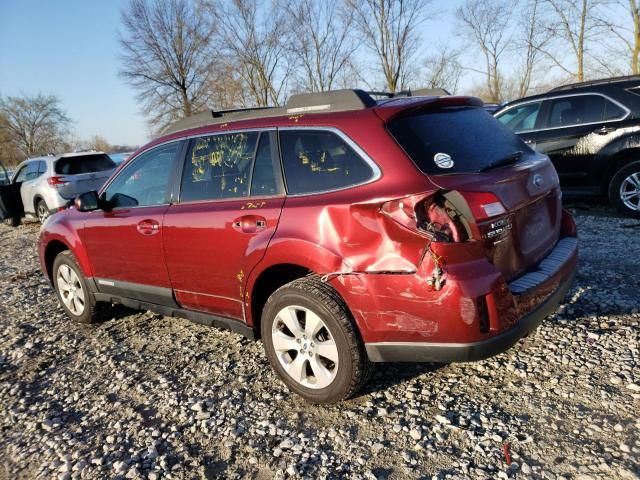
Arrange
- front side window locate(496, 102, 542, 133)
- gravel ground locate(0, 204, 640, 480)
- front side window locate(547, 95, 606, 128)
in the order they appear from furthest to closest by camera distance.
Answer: front side window locate(496, 102, 542, 133) → front side window locate(547, 95, 606, 128) → gravel ground locate(0, 204, 640, 480)

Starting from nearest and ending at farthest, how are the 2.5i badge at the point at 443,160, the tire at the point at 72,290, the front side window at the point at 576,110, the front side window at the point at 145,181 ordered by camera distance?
the 2.5i badge at the point at 443,160 < the front side window at the point at 145,181 < the tire at the point at 72,290 < the front side window at the point at 576,110

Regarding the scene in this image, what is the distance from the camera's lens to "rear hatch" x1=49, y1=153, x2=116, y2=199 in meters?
10.8

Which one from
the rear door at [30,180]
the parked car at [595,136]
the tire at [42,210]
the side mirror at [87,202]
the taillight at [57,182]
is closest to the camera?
the side mirror at [87,202]

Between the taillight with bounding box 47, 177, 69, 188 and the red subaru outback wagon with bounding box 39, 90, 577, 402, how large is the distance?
815cm

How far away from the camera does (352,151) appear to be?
273 cm

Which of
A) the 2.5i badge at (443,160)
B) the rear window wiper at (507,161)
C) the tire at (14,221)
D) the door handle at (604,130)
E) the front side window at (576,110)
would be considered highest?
the front side window at (576,110)

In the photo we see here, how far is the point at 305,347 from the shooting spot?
9.60ft

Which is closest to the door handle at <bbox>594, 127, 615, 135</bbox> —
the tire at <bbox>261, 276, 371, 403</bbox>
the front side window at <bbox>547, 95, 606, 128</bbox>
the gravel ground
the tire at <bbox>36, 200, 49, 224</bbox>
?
the front side window at <bbox>547, 95, 606, 128</bbox>

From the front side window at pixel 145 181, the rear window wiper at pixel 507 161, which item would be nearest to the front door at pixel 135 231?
the front side window at pixel 145 181

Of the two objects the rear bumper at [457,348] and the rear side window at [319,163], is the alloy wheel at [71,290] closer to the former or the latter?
the rear side window at [319,163]

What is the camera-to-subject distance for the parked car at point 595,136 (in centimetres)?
633

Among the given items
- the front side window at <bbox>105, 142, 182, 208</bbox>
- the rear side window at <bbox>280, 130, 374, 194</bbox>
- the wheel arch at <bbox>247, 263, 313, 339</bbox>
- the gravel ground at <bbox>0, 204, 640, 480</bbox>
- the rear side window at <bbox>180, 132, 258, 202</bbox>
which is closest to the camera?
the gravel ground at <bbox>0, 204, 640, 480</bbox>

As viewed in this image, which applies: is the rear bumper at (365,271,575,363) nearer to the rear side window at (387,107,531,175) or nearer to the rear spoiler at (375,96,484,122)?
the rear side window at (387,107,531,175)

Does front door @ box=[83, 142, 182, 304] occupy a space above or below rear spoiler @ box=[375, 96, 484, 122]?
below
